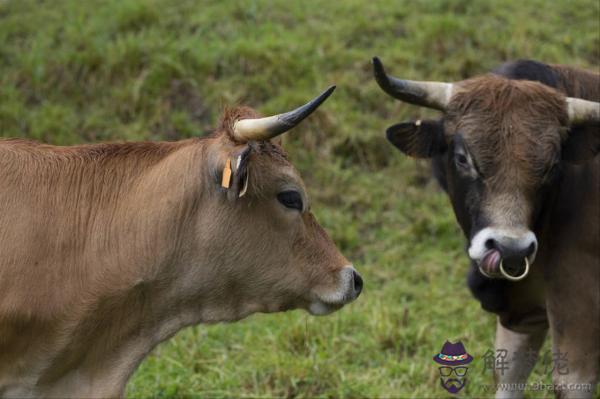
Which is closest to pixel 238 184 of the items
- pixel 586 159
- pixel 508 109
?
pixel 508 109

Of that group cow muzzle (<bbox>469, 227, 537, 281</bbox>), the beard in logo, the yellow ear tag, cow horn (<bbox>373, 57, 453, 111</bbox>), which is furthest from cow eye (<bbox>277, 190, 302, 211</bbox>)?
the beard in logo

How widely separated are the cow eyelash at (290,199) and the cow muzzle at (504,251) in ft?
3.53

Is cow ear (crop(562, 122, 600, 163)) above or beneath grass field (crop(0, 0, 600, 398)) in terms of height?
above

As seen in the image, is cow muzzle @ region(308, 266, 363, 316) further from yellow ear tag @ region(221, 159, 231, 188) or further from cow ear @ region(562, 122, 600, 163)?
cow ear @ region(562, 122, 600, 163)

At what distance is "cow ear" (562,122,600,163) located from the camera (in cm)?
549

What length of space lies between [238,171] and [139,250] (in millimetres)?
677

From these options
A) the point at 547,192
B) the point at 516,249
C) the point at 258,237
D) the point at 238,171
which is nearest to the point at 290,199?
the point at 258,237

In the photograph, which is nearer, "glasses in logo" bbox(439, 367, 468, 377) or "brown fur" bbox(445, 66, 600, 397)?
"brown fur" bbox(445, 66, 600, 397)

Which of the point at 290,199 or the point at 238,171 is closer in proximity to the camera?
the point at 238,171

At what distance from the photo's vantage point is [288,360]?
655 centimetres

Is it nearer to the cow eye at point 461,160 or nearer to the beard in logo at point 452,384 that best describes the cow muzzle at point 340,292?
the cow eye at point 461,160

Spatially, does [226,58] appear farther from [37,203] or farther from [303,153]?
[37,203]

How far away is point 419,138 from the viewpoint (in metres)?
5.88

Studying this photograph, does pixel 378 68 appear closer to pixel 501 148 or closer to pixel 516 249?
pixel 501 148
